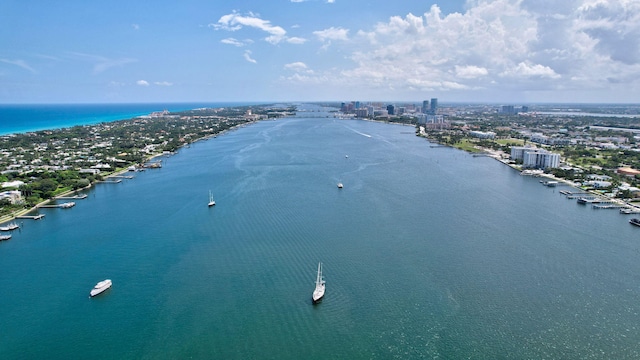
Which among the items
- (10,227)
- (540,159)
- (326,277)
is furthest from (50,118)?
(326,277)

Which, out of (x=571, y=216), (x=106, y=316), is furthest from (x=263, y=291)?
(x=571, y=216)

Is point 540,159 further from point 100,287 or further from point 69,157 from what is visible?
point 69,157

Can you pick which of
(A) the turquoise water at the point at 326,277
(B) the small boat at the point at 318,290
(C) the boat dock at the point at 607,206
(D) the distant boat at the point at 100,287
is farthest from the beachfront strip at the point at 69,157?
(C) the boat dock at the point at 607,206

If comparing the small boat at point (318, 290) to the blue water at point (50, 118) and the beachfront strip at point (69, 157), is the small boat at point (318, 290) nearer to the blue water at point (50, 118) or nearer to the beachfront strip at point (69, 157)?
the beachfront strip at point (69, 157)

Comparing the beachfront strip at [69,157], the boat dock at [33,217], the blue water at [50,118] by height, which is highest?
the blue water at [50,118]

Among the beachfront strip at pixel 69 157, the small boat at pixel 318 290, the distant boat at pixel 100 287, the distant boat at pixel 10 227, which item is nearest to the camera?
the small boat at pixel 318 290

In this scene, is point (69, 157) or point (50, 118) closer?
point (69, 157)
